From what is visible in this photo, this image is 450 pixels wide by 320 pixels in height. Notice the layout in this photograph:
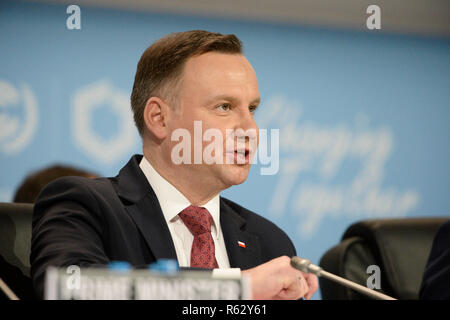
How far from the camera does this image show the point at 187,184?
1825mm

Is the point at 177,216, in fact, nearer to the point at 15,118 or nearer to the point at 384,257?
the point at 384,257

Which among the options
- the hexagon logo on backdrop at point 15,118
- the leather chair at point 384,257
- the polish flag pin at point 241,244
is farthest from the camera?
the hexagon logo on backdrop at point 15,118

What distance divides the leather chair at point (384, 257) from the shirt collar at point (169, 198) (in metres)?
0.58

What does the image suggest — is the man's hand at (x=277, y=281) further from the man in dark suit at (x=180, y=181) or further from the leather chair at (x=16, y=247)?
the leather chair at (x=16, y=247)

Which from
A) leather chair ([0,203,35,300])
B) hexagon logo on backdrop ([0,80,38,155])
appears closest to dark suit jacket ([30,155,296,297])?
leather chair ([0,203,35,300])

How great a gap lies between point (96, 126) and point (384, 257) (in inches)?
52.6

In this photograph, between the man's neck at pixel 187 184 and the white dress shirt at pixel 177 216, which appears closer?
the white dress shirt at pixel 177 216

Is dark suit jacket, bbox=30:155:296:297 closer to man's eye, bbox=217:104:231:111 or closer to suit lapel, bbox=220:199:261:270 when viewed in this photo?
suit lapel, bbox=220:199:261:270

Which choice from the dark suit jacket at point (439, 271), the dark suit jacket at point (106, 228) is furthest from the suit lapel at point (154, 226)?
the dark suit jacket at point (439, 271)

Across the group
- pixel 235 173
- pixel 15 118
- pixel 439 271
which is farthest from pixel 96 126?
pixel 439 271

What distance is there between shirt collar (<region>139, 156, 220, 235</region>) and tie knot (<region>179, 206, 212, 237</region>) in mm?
20

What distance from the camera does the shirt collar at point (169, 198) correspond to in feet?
5.77

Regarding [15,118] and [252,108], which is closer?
[252,108]

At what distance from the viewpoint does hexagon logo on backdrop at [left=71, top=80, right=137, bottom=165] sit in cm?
277
